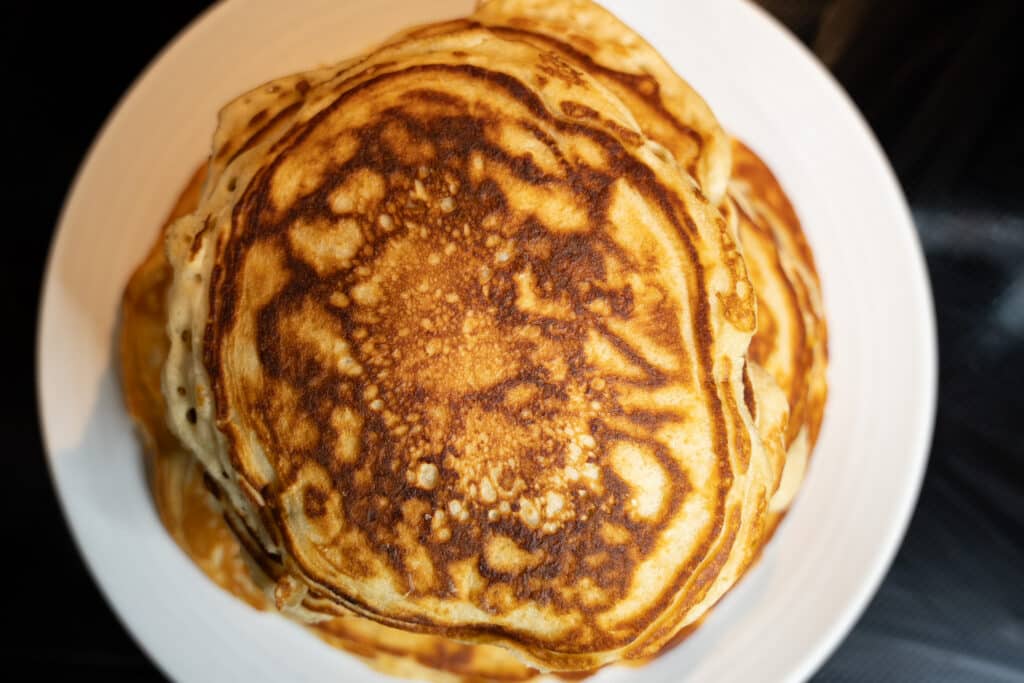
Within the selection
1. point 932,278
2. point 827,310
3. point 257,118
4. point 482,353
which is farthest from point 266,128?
point 932,278

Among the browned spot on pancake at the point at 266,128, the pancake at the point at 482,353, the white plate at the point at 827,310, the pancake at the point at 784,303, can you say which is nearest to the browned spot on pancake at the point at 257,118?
the browned spot on pancake at the point at 266,128

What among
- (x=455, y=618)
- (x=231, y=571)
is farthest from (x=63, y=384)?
(x=455, y=618)

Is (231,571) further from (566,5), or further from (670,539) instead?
(566,5)

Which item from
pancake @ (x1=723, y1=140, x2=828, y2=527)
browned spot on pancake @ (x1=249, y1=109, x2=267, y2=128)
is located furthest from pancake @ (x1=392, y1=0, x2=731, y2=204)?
browned spot on pancake @ (x1=249, y1=109, x2=267, y2=128)

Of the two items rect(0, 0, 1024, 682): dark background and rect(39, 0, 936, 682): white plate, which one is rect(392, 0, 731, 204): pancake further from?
rect(0, 0, 1024, 682): dark background

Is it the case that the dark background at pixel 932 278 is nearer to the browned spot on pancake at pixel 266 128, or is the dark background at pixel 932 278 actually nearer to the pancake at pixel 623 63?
the pancake at pixel 623 63

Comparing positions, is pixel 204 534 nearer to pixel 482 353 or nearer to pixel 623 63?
pixel 482 353

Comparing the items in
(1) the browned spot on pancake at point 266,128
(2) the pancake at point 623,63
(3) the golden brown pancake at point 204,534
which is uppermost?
(2) the pancake at point 623,63

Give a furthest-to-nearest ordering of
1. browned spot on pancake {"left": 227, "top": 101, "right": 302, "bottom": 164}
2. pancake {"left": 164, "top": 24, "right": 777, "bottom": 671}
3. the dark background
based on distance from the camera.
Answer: the dark background < browned spot on pancake {"left": 227, "top": 101, "right": 302, "bottom": 164} < pancake {"left": 164, "top": 24, "right": 777, "bottom": 671}
